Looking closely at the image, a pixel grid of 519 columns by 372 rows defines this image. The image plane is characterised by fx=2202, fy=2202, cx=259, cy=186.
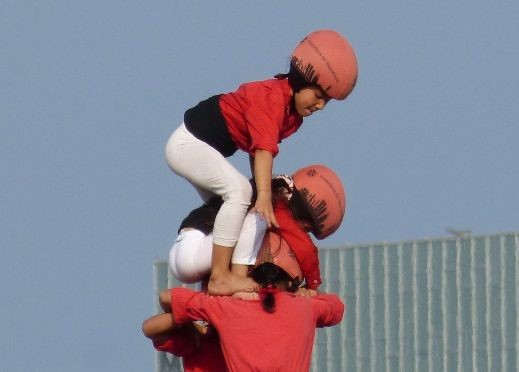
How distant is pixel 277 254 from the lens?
11.4 m

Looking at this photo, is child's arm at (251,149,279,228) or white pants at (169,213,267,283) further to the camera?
white pants at (169,213,267,283)

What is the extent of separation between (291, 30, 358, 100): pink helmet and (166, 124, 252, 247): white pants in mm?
626

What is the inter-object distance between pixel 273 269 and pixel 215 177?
1.86 ft

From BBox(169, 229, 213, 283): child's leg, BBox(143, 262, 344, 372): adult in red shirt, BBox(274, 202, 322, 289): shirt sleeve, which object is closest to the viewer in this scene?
BBox(143, 262, 344, 372): adult in red shirt

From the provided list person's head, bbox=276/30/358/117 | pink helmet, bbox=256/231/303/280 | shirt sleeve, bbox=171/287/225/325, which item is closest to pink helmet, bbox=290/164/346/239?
pink helmet, bbox=256/231/303/280

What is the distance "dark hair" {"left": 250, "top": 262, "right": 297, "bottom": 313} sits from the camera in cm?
1125

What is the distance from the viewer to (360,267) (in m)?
17.2

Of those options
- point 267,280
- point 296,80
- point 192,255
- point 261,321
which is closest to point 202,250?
point 192,255

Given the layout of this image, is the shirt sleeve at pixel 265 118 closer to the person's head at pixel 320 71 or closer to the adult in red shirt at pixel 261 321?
the person's head at pixel 320 71

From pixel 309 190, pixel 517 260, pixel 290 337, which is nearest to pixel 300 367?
pixel 290 337

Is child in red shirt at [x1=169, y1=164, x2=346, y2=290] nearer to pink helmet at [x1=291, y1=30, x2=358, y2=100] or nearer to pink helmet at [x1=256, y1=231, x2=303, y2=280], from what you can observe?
pink helmet at [x1=256, y1=231, x2=303, y2=280]

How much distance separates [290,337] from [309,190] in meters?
0.79

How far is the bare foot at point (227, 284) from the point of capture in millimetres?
11219

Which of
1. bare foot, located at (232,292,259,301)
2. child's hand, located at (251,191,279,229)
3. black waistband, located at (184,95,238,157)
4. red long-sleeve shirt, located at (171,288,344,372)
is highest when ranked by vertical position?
black waistband, located at (184,95,238,157)
